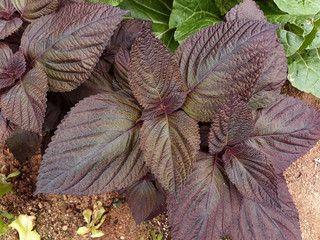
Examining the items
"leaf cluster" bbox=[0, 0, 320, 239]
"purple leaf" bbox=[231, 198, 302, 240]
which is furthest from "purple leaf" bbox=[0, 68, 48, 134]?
"purple leaf" bbox=[231, 198, 302, 240]

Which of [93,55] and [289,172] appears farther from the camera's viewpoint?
[289,172]

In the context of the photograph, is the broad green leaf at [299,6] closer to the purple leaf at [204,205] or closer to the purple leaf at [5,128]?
the purple leaf at [204,205]

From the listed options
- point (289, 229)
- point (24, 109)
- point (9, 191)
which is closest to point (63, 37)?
point (24, 109)

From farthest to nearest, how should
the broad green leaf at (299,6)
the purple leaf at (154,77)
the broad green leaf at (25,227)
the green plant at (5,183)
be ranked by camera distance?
the broad green leaf at (299,6) → the broad green leaf at (25,227) → the green plant at (5,183) → the purple leaf at (154,77)

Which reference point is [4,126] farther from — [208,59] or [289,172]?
[289,172]

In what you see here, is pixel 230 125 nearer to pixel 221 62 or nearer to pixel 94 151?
pixel 221 62

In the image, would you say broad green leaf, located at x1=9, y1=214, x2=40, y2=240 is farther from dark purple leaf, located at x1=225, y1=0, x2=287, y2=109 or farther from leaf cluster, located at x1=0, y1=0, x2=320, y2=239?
dark purple leaf, located at x1=225, y1=0, x2=287, y2=109

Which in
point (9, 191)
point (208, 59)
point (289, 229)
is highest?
point (208, 59)

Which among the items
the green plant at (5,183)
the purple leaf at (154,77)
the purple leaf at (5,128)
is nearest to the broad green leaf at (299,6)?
the purple leaf at (154,77)
